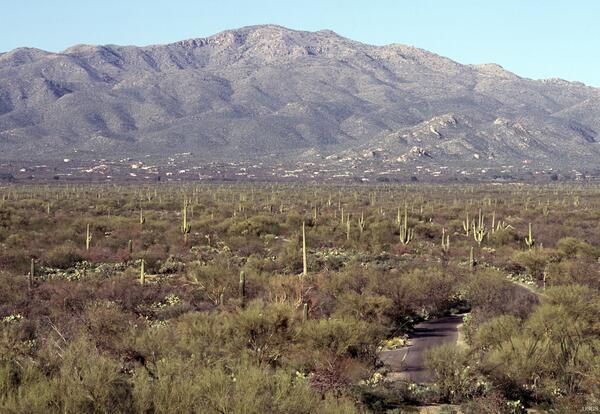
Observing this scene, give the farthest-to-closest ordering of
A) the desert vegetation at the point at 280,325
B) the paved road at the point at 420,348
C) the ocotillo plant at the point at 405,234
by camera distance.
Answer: the ocotillo plant at the point at 405,234 → the paved road at the point at 420,348 → the desert vegetation at the point at 280,325

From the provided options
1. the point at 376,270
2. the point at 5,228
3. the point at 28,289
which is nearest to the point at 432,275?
the point at 376,270

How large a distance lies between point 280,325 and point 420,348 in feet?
19.2

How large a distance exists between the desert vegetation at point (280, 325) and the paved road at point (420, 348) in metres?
0.57

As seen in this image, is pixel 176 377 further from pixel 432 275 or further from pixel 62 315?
pixel 432 275

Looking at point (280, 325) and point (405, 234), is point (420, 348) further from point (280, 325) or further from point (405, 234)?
point (405, 234)

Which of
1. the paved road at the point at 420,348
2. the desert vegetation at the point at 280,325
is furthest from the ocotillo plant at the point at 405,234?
the paved road at the point at 420,348

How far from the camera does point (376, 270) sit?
31312 mm

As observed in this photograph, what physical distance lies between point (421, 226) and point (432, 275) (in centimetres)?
2423

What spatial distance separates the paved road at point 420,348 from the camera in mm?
18469

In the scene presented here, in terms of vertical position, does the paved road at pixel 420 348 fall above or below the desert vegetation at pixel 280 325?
below

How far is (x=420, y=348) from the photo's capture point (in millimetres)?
21484

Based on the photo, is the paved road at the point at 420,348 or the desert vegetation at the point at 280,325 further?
the paved road at the point at 420,348

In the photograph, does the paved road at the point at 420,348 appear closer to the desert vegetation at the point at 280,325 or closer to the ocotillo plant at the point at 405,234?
the desert vegetation at the point at 280,325

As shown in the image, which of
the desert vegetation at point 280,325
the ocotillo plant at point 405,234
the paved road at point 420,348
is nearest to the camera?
the desert vegetation at point 280,325
